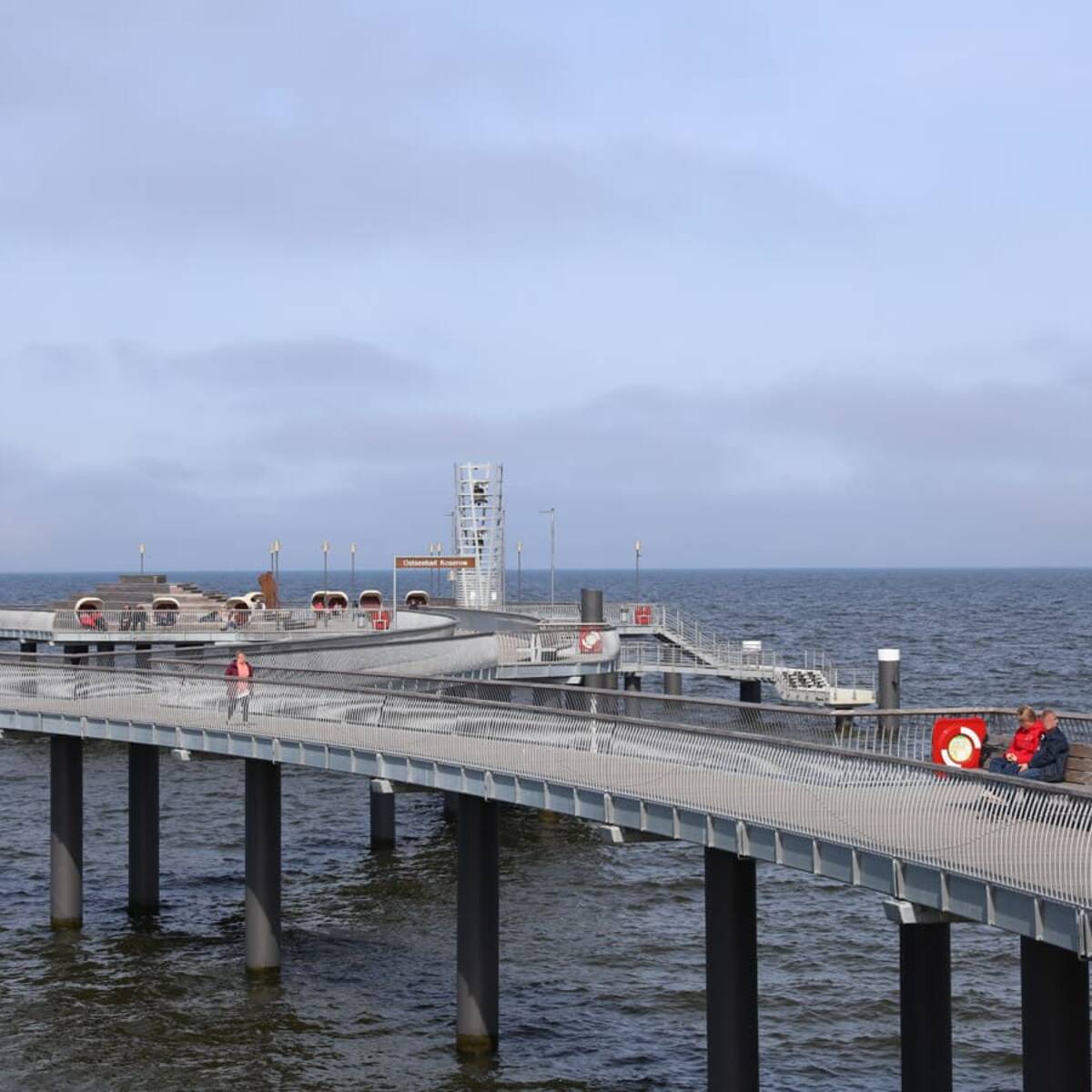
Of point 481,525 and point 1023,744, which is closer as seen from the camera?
point 1023,744

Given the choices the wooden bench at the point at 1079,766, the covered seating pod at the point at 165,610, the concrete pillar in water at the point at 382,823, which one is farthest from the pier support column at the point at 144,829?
the covered seating pod at the point at 165,610

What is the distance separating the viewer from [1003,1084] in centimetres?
2520

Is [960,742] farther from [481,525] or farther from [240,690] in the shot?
[481,525]

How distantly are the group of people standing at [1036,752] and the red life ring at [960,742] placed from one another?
106 cm

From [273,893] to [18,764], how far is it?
3194 centimetres

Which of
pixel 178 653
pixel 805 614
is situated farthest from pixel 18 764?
pixel 805 614

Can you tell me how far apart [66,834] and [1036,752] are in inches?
791

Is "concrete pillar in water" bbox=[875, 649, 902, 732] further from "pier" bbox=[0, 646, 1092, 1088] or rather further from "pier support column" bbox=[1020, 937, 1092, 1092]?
"pier support column" bbox=[1020, 937, 1092, 1092]

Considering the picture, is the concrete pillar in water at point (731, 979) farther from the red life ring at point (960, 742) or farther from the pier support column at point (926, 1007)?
the red life ring at point (960, 742)

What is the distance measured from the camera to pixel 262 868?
28734 mm

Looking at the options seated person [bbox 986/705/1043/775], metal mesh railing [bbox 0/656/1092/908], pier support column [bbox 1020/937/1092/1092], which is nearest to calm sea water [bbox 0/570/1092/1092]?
metal mesh railing [bbox 0/656/1092/908]

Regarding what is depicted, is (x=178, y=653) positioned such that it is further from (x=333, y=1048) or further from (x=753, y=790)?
(x=753, y=790)

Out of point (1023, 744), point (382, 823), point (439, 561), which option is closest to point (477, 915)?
point (1023, 744)

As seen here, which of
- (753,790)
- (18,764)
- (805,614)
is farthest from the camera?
(805,614)
